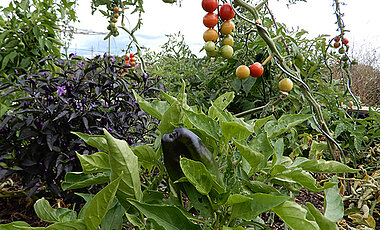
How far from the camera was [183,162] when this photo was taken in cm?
46

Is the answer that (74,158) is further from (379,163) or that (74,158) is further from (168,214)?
(379,163)

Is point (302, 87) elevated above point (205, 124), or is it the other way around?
point (302, 87)

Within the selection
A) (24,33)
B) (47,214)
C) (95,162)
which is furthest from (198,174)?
(24,33)

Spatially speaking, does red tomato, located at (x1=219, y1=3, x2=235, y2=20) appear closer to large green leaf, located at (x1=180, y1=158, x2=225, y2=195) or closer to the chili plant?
the chili plant

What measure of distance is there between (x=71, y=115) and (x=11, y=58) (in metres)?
1.31

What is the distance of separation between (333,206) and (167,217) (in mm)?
376

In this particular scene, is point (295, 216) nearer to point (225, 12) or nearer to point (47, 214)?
point (47, 214)

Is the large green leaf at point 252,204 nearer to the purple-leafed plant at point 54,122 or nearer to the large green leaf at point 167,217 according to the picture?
the large green leaf at point 167,217

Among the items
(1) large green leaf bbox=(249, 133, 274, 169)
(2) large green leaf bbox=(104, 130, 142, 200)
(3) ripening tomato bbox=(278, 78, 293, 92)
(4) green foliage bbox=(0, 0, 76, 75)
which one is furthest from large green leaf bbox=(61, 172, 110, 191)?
(4) green foliage bbox=(0, 0, 76, 75)

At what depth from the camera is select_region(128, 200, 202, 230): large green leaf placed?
0.47 meters

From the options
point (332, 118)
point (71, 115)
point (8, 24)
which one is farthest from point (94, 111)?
point (332, 118)

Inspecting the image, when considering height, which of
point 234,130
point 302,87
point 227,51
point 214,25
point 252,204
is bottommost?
point 252,204

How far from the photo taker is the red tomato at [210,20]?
99 centimetres

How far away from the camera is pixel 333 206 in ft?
1.91
